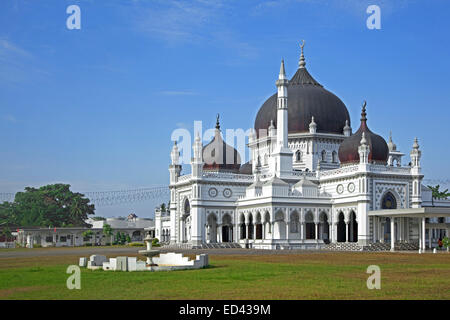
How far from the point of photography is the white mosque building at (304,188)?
2640 inches

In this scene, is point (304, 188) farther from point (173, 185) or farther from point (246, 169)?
point (173, 185)

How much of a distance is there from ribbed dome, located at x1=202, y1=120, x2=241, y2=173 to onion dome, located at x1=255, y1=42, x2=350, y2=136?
5079 millimetres

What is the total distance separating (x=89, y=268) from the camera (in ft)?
103

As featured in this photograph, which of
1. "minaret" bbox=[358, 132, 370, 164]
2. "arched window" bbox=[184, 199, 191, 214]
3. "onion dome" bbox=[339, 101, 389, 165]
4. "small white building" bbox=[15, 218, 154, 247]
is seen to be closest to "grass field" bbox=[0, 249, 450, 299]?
"minaret" bbox=[358, 132, 370, 164]

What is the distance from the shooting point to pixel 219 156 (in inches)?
3255

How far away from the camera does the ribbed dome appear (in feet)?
270

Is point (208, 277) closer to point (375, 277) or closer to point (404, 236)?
point (375, 277)

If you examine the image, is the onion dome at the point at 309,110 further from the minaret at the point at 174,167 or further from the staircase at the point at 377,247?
the staircase at the point at 377,247

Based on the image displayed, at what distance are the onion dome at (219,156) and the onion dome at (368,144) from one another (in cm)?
1592

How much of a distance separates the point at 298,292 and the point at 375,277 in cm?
599

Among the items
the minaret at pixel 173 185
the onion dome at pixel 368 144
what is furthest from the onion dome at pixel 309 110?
the minaret at pixel 173 185

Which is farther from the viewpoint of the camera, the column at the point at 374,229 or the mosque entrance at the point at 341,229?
the mosque entrance at the point at 341,229
